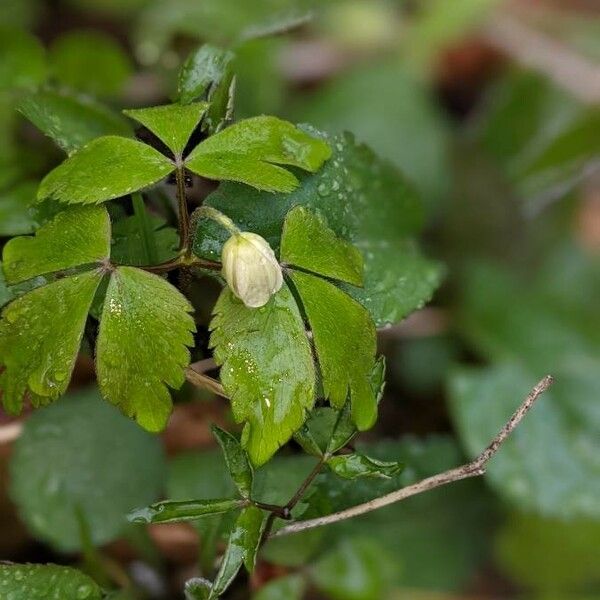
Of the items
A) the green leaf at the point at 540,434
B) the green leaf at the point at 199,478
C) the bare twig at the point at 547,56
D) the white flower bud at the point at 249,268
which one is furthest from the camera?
the bare twig at the point at 547,56

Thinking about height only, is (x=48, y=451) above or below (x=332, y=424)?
below

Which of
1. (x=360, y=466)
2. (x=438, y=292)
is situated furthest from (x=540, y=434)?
(x=360, y=466)

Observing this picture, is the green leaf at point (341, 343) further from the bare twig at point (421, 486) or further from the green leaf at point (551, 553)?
the green leaf at point (551, 553)

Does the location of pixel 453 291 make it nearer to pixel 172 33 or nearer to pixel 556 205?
pixel 556 205

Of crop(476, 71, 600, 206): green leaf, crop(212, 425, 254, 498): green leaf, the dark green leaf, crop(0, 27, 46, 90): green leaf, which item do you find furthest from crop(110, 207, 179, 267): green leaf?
crop(476, 71, 600, 206): green leaf

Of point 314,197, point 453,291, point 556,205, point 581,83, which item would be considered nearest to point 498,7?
point 581,83

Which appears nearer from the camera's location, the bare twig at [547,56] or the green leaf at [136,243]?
the green leaf at [136,243]

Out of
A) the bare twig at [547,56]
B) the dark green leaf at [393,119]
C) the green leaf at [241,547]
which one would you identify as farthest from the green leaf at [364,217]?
the bare twig at [547,56]
